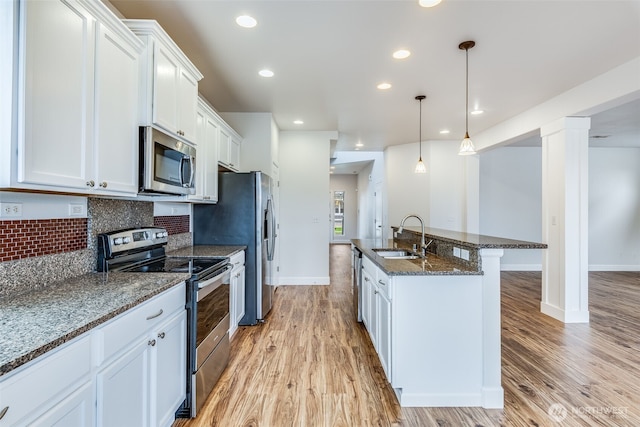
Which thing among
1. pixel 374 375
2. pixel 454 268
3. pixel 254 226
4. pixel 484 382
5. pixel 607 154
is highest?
pixel 607 154

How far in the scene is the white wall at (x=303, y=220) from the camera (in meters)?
5.29

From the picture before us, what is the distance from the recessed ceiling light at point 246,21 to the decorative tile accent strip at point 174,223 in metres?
1.75

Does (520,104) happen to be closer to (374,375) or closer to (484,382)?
(484,382)

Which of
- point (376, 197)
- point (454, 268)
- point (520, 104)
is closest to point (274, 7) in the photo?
point (454, 268)

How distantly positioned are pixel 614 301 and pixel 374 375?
4276 mm

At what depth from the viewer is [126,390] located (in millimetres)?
1317

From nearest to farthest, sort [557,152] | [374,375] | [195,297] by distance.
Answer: [195,297] < [374,375] < [557,152]

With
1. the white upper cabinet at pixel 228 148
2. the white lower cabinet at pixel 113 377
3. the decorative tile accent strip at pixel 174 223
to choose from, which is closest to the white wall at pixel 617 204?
the white upper cabinet at pixel 228 148

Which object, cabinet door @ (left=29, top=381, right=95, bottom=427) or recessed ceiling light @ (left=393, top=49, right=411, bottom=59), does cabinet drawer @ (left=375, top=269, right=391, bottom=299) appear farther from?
recessed ceiling light @ (left=393, top=49, right=411, bottom=59)

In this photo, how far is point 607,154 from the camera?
6562mm

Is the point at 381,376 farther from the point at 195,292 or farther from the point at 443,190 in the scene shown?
the point at 443,190

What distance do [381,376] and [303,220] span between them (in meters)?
3.21

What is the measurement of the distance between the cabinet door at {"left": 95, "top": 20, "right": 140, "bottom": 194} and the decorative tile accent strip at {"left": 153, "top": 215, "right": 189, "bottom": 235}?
1.01m

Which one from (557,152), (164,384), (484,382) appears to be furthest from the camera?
(557,152)
